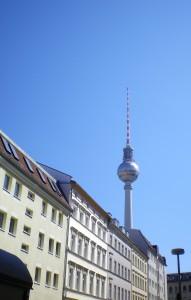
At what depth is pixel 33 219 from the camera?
107 feet

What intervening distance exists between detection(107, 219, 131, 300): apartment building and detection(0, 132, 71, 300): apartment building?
17084 millimetres

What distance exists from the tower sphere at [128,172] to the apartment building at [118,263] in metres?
80.0

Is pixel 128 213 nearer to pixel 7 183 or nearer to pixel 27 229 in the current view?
pixel 27 229

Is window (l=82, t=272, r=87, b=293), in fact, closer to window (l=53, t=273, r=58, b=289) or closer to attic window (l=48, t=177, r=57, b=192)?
window (l=53, t=273, r=58, b=289)

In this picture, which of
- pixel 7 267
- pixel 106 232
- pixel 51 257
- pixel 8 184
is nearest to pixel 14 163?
pixel 8 184

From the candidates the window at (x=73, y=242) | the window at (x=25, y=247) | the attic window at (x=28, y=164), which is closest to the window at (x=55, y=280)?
the window at (x=73, y=242)

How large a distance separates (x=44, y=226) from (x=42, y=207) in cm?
173

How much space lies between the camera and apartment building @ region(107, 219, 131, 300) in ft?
174

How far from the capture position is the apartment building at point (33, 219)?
29016 millimetres

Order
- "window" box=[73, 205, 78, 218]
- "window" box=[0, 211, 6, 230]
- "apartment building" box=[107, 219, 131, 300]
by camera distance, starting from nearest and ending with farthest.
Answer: "window" box=[0, 211, 6, 230]
"window" box=[73, 205, 78, 218]
"apartment building" box=[107, 219, 131, 300]

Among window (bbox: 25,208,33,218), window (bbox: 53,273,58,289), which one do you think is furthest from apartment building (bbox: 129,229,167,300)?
Result: window (bbox: 25,208,33,218)

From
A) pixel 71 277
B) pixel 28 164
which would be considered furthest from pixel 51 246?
pixel 28 164

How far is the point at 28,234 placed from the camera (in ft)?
103

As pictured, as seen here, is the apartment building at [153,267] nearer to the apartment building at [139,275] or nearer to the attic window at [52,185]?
the apartment building at [139,275]
